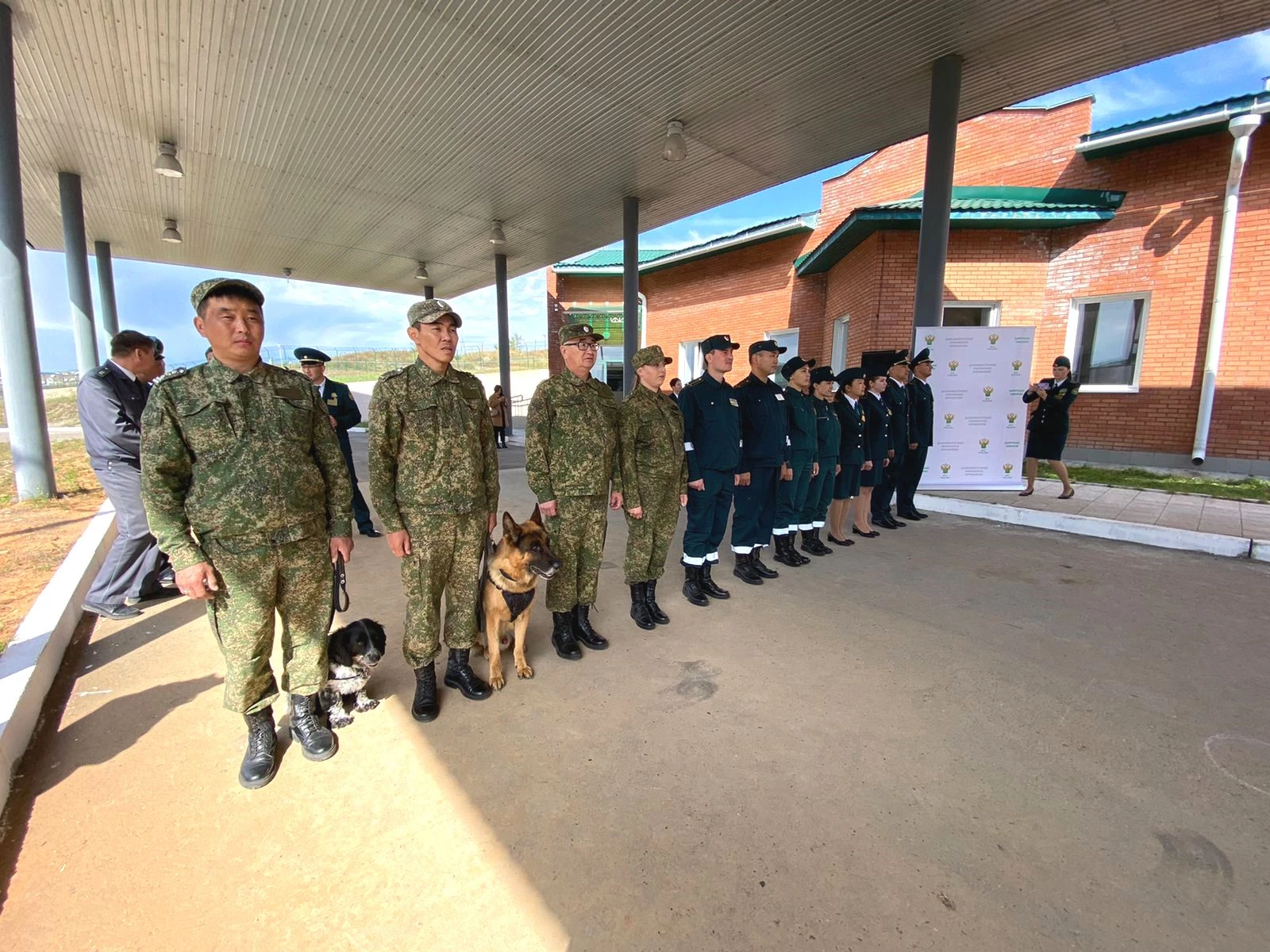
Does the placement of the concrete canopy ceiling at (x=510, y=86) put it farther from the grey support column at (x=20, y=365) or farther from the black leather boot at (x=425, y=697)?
the black leather boot at (x=425, y=697)

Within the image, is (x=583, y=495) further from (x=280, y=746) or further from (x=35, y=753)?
(x=35, y=753)

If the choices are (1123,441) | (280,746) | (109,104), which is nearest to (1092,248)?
(1123,441)

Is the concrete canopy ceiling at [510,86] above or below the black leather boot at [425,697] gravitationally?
above

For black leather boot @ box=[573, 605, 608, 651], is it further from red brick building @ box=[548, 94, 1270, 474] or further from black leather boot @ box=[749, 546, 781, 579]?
red brick building @ box=[548, 94, 1270, 474]

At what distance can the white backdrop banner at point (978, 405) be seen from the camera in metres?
6.55

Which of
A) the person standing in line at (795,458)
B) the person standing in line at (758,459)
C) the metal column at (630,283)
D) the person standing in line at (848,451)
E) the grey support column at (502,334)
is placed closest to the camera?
the person standing in line at (758,459)

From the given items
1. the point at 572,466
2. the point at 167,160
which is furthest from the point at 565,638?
the point at 167,160

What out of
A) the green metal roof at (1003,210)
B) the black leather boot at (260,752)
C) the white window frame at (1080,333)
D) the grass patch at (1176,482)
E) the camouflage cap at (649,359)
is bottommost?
the black leather boot at (260,752)

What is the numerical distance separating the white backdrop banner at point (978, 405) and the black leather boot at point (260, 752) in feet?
22.4

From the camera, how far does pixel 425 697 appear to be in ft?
8.75

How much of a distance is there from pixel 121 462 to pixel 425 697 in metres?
2.83

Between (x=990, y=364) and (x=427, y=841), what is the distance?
7.32 meters

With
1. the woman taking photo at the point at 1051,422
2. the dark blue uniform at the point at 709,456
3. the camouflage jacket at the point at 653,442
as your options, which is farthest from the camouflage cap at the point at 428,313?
the woman taking photo at the point at 1051,422

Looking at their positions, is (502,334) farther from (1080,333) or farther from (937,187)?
(1080,333)
